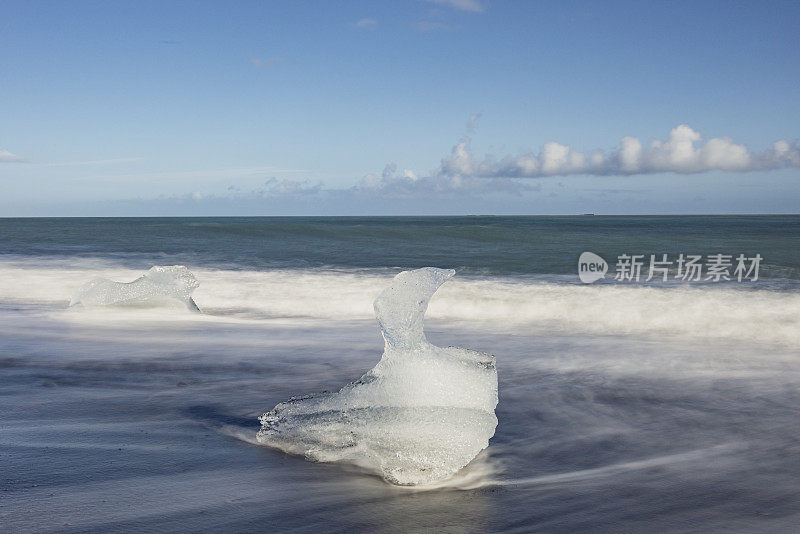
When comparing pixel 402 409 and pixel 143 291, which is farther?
pixel 143 291

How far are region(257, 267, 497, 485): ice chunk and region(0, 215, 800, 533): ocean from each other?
0.10m

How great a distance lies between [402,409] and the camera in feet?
8.99

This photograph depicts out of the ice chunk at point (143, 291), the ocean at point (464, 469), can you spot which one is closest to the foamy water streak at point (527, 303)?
the ocean at point (464, 469)

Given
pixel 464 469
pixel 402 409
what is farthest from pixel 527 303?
pixel 464 469

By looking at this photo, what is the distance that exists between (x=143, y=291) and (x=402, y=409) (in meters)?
4.69

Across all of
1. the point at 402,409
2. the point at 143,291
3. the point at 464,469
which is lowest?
the point at 464,469

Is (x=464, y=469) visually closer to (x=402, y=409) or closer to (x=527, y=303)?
(x=402, y=409)

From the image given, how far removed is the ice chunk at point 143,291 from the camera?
6535 millimetres

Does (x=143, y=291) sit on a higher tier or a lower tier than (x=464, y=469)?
higher

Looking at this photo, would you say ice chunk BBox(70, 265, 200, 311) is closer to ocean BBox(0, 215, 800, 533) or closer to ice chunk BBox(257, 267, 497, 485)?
ocean BBox(0, 215, 800, 533)

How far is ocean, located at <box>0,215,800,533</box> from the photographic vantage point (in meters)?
2.07

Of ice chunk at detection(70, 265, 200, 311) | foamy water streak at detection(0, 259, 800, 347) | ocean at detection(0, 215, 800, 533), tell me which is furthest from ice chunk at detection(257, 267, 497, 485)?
ice chunk at detection(70, 265, 200, 311)

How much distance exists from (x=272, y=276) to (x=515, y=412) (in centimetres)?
849

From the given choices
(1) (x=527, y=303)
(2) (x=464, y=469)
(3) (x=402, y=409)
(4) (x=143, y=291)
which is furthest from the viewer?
(1) (x=527, y=303)
